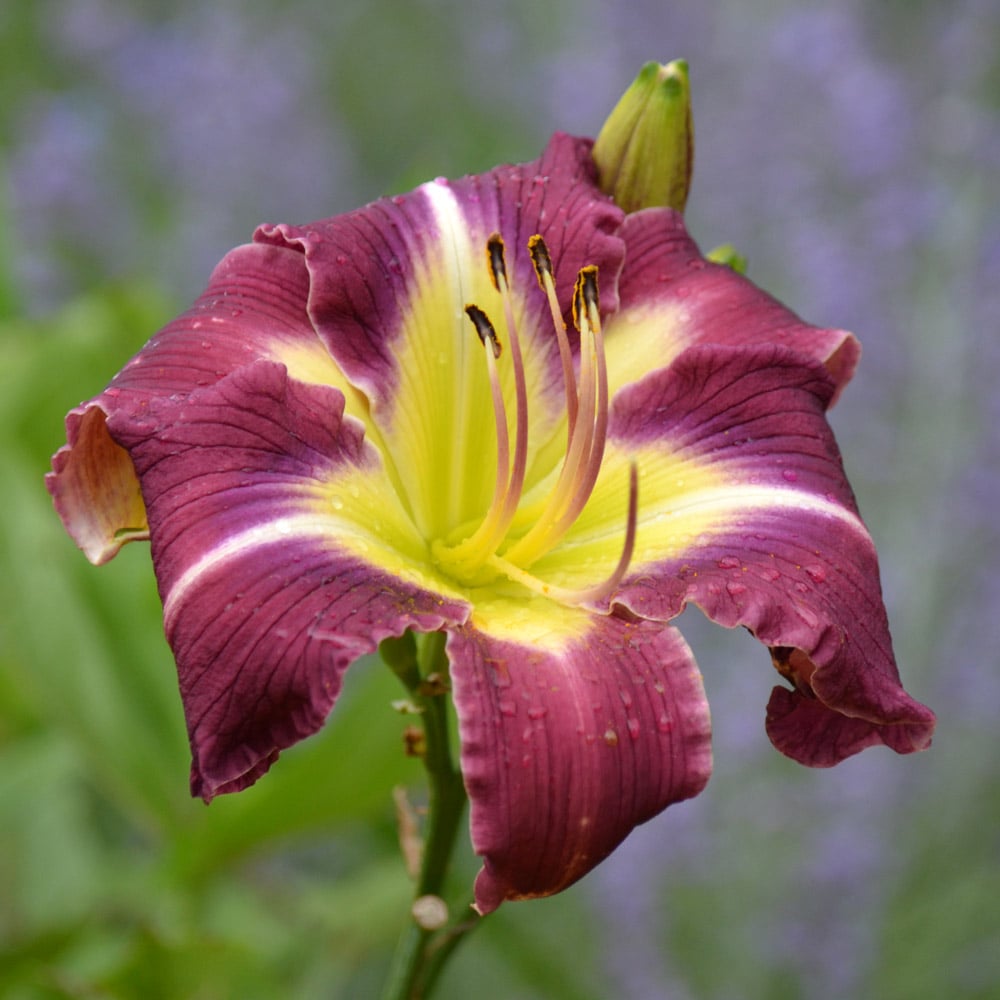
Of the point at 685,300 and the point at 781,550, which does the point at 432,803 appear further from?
the point at 685,300

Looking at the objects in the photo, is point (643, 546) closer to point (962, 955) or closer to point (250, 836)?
point (250, 836)

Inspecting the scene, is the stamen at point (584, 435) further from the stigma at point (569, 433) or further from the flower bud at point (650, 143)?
the flower bud at point (650, 143)

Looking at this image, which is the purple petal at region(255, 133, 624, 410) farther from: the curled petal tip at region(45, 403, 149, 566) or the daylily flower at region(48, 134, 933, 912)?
the curled petal tip at region(45, 403, 149, 566)

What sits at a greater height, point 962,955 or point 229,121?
point 229,121

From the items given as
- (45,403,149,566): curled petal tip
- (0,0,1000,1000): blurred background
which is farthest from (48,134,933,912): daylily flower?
(0,0,1000,1000): blurred background

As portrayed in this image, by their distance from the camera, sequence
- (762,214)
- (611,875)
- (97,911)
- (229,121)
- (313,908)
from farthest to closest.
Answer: (229,121)
(762,214)
(611,875)
(313,908)
(97,911)

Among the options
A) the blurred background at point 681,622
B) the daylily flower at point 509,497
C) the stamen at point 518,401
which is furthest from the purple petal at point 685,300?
the blurred background at point 681,622

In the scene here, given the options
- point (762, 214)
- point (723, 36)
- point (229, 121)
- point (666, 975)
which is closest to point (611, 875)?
point (666, 975)
